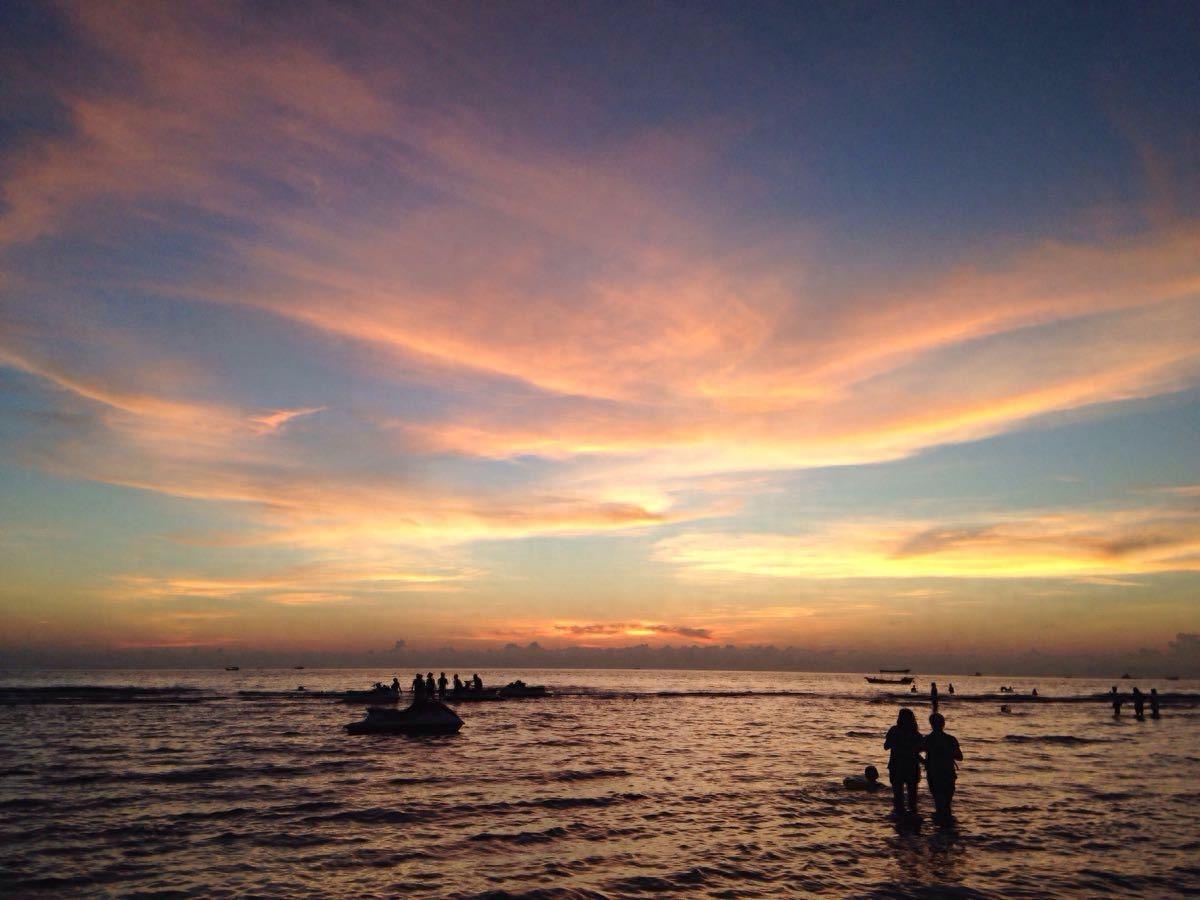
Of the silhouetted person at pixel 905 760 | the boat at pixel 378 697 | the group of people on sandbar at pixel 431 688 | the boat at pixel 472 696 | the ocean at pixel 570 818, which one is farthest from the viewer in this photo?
the boat at pixel 472 696

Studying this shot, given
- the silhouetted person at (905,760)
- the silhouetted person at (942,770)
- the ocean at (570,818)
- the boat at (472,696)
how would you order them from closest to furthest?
1. the ocean at (570,818)
2. the silhouetted person at (942,770)
3. the silhouetted person at (905,760)
4. the boat at (472,696)

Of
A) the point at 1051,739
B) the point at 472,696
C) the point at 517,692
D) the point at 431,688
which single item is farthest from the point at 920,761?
the point at 517,692

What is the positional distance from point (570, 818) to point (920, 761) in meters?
11.8

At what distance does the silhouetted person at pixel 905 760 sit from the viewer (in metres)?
23.2

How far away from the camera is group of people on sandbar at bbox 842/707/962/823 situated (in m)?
21.9

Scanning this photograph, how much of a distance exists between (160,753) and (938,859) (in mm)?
40465

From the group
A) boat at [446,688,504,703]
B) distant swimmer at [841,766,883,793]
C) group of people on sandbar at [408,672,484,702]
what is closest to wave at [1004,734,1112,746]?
distant swimmer at [841,766,883,793]

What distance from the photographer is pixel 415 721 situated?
48406 mm

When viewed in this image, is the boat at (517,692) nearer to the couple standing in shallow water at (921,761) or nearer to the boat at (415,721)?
the boat at (415,721)

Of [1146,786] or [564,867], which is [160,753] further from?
[1146,786]

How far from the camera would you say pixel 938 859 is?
61.0ft

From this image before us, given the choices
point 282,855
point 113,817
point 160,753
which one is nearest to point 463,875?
point 282,855

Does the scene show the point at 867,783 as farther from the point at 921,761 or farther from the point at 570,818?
the point at 570,818

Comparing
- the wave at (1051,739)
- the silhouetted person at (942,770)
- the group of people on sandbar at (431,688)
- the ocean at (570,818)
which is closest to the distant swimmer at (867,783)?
the ocean at (570,818)
